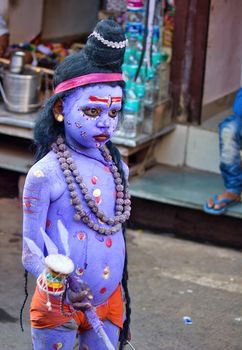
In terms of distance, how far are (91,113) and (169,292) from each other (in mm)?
2502

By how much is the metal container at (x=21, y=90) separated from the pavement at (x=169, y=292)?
36.1 inches

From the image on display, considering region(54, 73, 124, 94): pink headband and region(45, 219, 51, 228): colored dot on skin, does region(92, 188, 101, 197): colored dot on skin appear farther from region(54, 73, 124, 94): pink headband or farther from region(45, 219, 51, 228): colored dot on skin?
region(54, 73, 124, 94): pink headband

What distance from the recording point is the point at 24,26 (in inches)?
327

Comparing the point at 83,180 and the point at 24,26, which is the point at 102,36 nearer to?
the point at 83,180

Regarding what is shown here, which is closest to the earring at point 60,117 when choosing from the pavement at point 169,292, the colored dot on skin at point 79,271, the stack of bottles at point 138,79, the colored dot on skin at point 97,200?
the colored dot on skin at point 97,200

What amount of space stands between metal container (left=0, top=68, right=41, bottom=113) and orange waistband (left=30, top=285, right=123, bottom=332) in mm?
3852

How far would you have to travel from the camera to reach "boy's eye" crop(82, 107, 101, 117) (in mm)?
3412

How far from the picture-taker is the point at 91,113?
3.42 m

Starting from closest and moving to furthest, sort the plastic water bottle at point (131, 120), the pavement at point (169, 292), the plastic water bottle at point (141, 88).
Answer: the pavement at point (169, 292) < the plastic water bottle at point (131, 120) < the plastic water bottle at point (141, 88)

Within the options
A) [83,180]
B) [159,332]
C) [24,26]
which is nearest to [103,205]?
[83,180]

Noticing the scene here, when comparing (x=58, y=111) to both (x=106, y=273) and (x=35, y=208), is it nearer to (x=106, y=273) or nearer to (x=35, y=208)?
(x=35, y=208)

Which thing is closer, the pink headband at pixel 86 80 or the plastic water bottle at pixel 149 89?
the pink headband at pixel 86 80

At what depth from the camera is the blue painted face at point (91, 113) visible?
3.40 m

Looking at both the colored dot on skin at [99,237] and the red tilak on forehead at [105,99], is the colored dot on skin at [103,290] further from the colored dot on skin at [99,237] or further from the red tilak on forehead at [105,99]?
the red tilak on forehead at [105,99]
